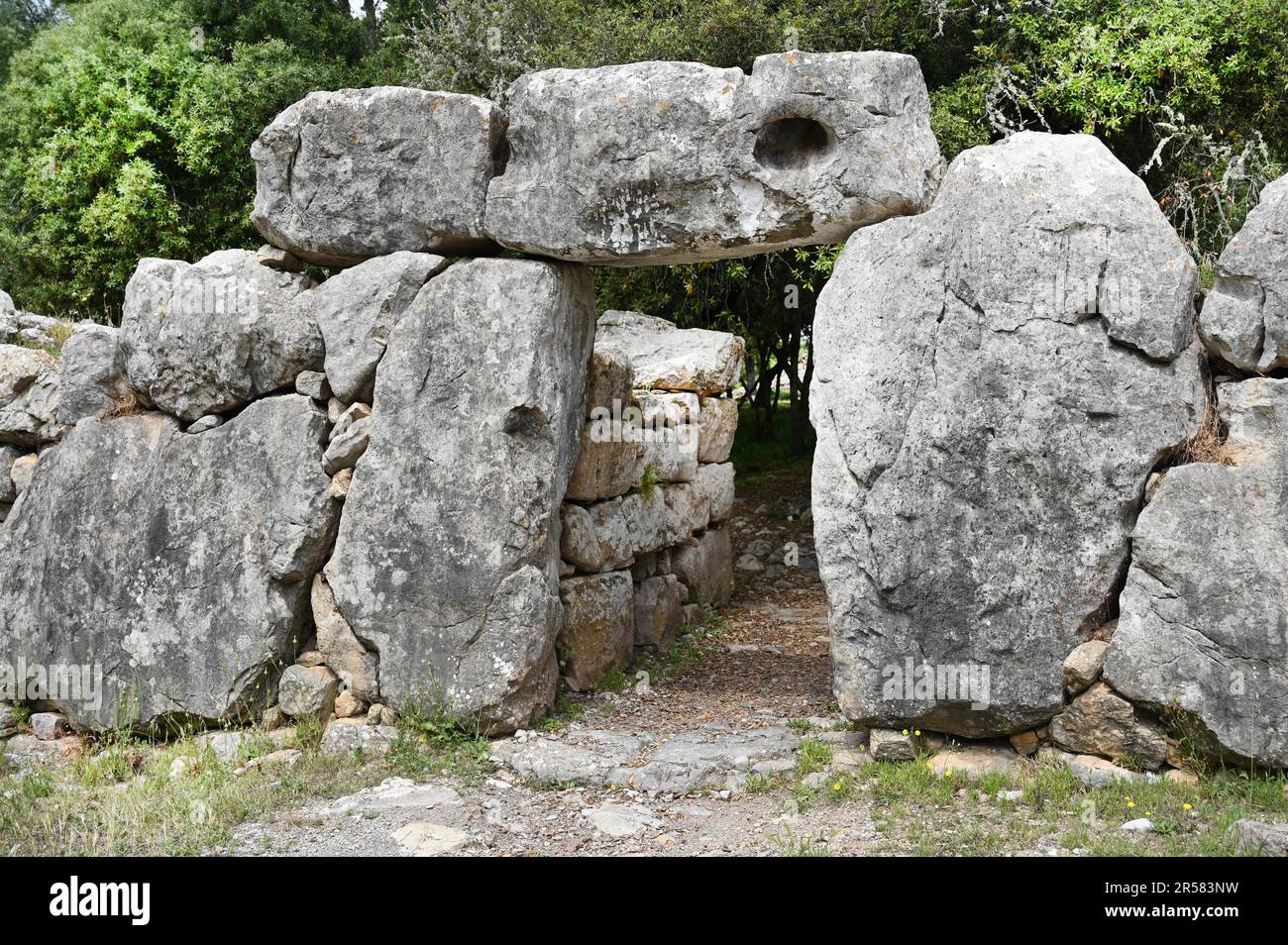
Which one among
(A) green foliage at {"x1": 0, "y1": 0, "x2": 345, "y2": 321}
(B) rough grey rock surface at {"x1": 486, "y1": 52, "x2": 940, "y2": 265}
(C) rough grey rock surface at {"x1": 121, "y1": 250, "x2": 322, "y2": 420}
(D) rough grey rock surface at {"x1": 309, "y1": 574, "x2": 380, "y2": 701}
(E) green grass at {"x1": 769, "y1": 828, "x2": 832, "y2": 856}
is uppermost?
(A) green foliage at {"x1": 0, "y1": 0, "x2": 345, "y2": 321}

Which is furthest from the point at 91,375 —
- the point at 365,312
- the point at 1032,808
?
the point at 1032,808

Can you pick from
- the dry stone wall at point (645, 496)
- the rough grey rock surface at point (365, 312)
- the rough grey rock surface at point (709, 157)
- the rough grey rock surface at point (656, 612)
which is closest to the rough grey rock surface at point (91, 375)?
the rough grey rock surface at point (365, 312)

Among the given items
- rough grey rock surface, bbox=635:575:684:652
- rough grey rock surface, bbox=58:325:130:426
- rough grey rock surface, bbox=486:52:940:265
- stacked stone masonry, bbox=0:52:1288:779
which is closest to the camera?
stacked stone masonry, bbox=0:52:1288:779

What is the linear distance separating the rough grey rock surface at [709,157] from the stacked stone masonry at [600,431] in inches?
0.8

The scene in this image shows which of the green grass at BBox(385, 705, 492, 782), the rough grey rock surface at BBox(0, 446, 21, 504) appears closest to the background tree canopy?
the rough grey rock surface at BBox(0, 446, 21, 504)

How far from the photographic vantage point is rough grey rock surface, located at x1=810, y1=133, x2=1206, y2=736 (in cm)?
509

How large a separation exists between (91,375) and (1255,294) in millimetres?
6050

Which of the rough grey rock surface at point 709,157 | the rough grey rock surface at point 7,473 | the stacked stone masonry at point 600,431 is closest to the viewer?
the stacked stone masonry at point 600,431

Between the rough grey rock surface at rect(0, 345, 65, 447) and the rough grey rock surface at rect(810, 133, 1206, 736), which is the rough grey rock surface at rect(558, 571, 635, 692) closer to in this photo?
the rough grey rock surface at rect(810, 133, 1206, 736)

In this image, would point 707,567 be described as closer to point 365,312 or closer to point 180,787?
point 365,312

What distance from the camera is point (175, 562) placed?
20.4 ft

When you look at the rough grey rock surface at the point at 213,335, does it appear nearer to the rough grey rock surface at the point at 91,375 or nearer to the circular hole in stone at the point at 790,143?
the rough grey rock surface at the point at 91,375

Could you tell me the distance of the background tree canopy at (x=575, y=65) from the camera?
8.81 m

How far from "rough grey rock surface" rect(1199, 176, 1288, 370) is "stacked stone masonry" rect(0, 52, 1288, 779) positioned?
0.02m
